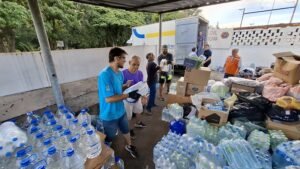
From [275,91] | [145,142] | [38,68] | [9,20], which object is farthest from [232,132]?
[9,20]

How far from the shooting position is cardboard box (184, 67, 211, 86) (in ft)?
8.25

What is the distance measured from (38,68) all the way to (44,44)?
0.47 m

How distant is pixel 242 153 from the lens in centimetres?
137

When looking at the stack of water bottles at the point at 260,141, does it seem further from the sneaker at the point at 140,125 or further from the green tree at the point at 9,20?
the green tree at the point at 9,20

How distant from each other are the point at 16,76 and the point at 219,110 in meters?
2.93

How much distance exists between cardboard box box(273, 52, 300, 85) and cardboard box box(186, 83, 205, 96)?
1139 millimetres

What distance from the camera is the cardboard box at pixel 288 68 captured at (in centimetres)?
191

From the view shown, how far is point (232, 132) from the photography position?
5.68 feet

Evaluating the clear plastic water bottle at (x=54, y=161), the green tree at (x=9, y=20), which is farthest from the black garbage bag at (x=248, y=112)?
the green tree at (x=9, y=20)

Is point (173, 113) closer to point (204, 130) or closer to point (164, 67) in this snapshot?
point (204, 130)

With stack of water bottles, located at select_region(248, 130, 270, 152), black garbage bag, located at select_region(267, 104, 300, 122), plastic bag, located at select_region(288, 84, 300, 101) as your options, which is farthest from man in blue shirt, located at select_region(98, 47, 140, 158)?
plastic bag, located at select_region(288, 84, 300, 101)

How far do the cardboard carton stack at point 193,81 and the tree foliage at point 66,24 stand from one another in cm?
476

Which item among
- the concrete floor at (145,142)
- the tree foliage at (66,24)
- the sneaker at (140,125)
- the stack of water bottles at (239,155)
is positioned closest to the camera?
the stack of water bottles at (239,155)

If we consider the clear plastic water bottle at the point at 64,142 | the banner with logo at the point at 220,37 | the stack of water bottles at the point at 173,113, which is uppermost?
the banner with logo at the point at 220,37
